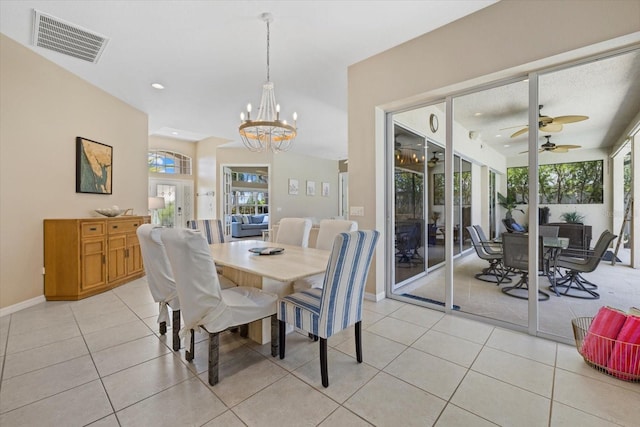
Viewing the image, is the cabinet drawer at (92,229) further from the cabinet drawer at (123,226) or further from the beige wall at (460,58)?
the beige wall at (460,58)

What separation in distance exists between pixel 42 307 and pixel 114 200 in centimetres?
181

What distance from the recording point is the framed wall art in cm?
370

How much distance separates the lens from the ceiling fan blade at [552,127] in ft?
7.91

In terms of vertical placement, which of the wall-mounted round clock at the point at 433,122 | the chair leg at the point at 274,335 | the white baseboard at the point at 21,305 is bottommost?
the white baseboard at the point at 21,305

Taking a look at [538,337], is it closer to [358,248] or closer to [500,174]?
[500,174]

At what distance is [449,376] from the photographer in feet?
5.98

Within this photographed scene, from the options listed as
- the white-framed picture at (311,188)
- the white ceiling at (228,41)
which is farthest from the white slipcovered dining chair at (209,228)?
the white-framed picture at (311,188)

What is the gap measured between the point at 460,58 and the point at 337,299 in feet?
8.42

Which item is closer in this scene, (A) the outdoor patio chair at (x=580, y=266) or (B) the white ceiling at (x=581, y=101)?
(B) the white ceiling at (x=581, y=101)

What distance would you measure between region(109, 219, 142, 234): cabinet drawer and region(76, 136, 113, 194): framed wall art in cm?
58

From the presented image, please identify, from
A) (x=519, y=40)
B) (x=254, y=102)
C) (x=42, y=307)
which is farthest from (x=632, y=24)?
(x=42, y=307)

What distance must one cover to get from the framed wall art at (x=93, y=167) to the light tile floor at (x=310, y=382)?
1.95 meters

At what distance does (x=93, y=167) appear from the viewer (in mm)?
3912

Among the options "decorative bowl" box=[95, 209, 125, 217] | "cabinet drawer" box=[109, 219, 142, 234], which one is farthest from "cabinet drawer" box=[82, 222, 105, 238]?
"decorative bowl" box=[95, 209, 125, 217]
